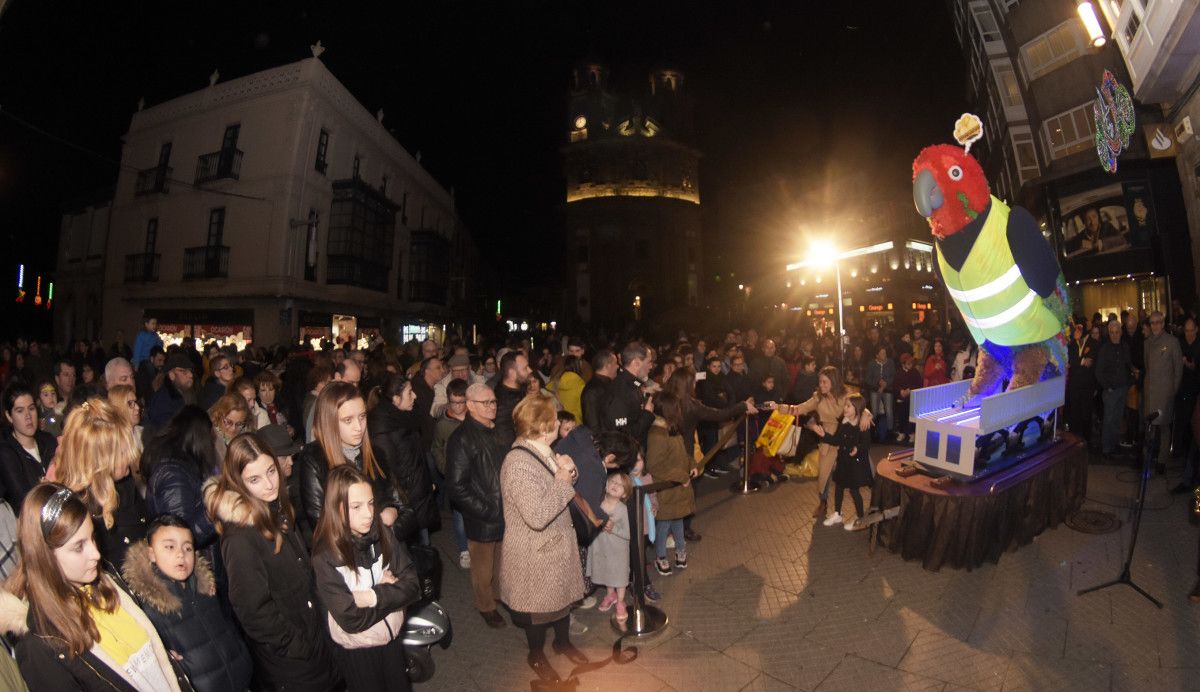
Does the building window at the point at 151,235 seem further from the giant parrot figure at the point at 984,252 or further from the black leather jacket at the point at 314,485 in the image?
the giant parrot figure at the point at 984,252

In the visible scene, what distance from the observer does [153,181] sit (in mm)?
21844

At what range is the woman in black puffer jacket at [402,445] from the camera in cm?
468

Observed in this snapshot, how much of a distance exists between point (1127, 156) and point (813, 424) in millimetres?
17159

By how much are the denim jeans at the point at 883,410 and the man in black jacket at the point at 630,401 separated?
707 cm

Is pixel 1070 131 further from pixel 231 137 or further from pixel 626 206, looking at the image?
pixel 626 206

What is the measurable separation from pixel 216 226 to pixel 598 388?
66.9 feet

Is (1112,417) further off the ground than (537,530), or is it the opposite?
(1112,417)

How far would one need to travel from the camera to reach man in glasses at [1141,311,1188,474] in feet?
26.6

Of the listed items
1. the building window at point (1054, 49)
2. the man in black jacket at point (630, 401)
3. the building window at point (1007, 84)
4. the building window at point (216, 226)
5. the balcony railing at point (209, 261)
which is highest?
the building window at point (1007, 84)

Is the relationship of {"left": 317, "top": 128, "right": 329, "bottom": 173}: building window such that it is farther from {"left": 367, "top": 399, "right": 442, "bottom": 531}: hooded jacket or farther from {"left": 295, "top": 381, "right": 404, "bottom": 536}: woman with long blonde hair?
{"left": 295, "top": 381, "right": 404, "bottom": 536}: woman with long blonde hair

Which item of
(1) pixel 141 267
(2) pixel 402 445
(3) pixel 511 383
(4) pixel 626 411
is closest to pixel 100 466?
(2) pixel 402 445

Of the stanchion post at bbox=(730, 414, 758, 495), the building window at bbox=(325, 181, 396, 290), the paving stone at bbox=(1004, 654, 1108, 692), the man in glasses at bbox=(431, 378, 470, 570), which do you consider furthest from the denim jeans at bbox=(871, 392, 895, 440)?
the building window at bbox=(325, 181, 396, 290)

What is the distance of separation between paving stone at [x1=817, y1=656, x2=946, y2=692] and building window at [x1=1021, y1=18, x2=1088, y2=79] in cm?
2131

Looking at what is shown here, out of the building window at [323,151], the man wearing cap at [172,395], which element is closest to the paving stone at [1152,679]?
the man wearing cap at [172,395]
